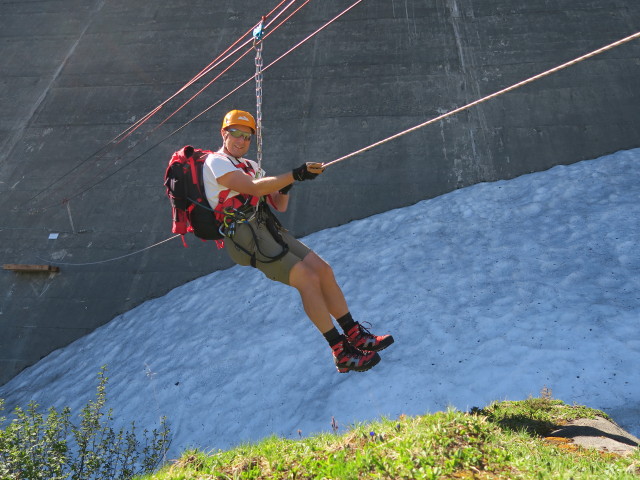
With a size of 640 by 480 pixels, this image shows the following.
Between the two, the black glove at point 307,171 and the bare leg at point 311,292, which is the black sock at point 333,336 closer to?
the bare leg at point 311,292

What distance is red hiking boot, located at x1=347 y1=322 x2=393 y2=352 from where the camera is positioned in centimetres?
430

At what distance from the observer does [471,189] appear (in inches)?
367

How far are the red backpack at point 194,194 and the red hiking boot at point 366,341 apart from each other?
1175mm

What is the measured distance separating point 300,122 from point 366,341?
6919 millimetres

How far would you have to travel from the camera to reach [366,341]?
431 centimetres

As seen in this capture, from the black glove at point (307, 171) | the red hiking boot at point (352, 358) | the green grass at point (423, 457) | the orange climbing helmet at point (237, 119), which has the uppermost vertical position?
the orange climbing helmet at point (237, 119)

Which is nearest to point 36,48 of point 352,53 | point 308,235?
point 352,53

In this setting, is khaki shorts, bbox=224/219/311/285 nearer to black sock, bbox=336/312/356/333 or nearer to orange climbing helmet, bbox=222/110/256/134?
black sock, bbox=336/312/356/333

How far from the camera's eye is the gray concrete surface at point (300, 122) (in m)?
9.62

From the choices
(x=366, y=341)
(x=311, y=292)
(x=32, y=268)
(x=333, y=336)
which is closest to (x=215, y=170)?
(x=311, y=292)

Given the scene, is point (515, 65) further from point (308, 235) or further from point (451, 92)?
point (308, 235)

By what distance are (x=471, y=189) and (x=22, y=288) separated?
7420mm

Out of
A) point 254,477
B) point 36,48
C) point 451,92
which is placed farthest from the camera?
point 36,48

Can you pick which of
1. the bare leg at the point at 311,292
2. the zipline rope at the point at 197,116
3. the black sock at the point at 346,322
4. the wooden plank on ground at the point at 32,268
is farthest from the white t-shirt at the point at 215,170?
the wooden plank on ground at the point at 32,268
